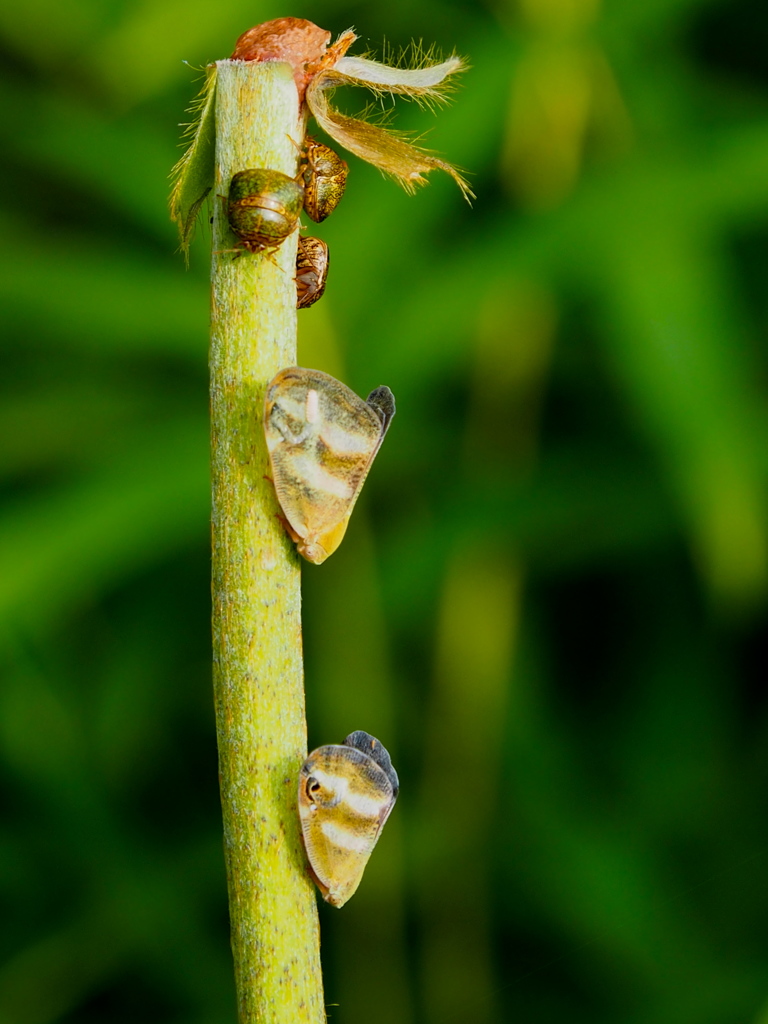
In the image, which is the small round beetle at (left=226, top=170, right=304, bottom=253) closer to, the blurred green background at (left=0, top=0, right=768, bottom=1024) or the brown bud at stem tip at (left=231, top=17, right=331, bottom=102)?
the brown bud at stem tip at (left=231, top=17, right=331, bottom=102)

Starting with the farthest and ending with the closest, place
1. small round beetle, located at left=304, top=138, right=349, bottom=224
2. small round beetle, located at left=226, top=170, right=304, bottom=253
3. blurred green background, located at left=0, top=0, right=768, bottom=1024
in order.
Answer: blurred green background, located at left=0, top=0, right=768, bottom=1024 < small round beetle, located at left=304, top=138, right=349, bottom=224 < small round beetle, located at left=226, top=170, right=304, bottom=253

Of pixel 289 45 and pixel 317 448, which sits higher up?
pixel 289 45

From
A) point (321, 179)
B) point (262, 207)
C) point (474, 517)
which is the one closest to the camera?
point (262, 207)

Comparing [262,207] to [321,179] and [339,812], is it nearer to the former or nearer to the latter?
[321,179]

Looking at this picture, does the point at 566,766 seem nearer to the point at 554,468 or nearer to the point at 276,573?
the point at 554,468

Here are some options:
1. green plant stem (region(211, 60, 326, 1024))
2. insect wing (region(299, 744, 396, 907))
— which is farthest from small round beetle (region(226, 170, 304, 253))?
insect wing (region(299, 744, 396, 907))

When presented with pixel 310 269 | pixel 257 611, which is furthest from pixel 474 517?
Answer: pixel 257 611

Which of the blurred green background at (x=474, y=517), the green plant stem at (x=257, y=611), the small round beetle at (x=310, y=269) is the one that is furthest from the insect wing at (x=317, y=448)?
the blurred green background at (x=474, y=517)
